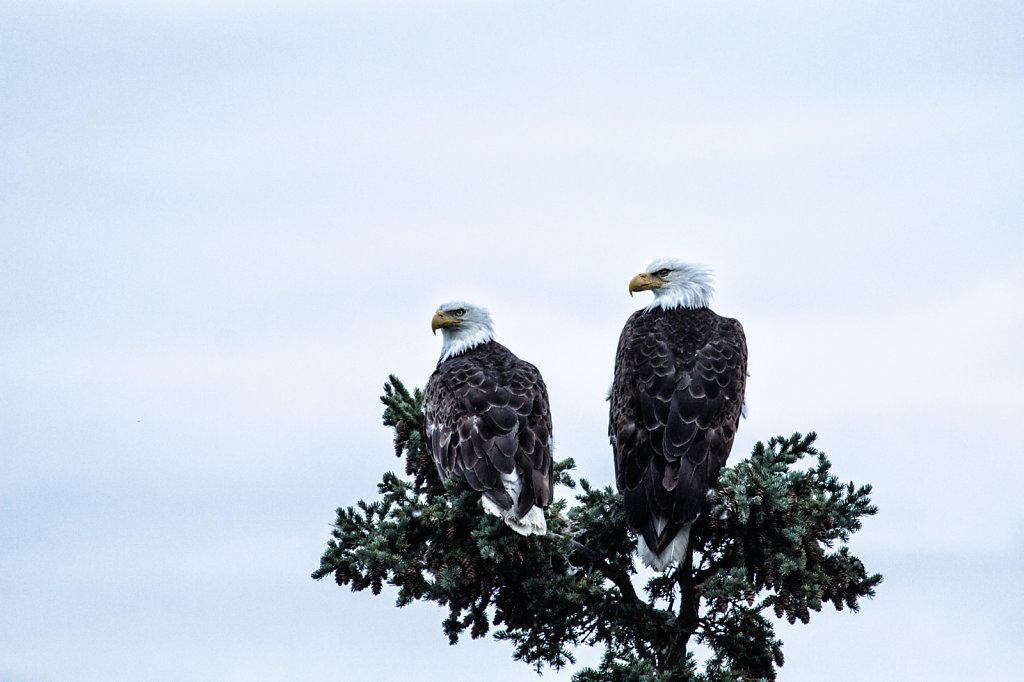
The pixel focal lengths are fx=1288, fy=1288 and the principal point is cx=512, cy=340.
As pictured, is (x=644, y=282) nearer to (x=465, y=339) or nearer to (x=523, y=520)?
(x=465, y=339)

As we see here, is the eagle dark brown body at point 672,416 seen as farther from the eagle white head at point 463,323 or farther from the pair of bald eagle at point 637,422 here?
the eagle white head at point 463,323

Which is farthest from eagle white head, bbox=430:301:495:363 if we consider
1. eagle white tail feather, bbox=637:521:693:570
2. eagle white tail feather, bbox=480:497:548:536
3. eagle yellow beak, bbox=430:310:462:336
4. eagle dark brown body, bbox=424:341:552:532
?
eagle white tail feather, bbox=637:521:693:570

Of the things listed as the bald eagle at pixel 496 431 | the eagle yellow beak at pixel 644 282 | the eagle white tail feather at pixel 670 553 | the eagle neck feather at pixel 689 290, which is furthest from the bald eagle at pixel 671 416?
the bald eagle at pixel 496 431

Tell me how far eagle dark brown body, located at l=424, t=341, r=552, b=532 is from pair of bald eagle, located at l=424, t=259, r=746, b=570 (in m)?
0.01

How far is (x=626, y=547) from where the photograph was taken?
12.0 m

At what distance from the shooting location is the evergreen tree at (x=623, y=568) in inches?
438

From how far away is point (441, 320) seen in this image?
14.4 meters

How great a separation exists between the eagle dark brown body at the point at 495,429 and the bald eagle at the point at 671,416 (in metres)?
0.79

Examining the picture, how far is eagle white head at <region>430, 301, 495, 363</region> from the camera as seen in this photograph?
47.1ft

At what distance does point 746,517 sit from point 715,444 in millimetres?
1161

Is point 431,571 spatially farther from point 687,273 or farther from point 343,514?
point 687,273

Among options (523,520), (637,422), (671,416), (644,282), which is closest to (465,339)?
(644,282)

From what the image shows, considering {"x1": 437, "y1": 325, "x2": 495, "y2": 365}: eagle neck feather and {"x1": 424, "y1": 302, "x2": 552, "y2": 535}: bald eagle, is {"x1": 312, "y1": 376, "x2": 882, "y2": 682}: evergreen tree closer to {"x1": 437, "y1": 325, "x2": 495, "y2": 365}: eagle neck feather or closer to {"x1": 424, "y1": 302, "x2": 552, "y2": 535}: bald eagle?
{"x1": 424, "y1": 302, "x2": 552, "y2": 535}: bald eagle

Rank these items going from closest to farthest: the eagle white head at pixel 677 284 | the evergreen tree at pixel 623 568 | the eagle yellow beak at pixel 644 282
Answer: the evergreen tree at pixel 623 568
the eagle white head at pixel 677 284
the eagle yellow beak at pixel 644 282
